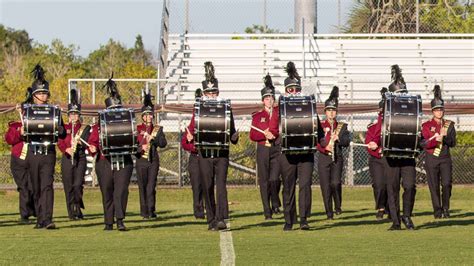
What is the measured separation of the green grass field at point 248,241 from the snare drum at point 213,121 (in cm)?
126

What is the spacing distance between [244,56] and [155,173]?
41.5ft

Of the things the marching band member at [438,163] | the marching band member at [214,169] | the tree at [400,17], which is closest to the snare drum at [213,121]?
the marching band member at [214,169]

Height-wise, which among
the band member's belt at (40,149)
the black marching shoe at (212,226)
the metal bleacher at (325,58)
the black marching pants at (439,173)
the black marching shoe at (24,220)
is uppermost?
the metal bleacher at (325,58)

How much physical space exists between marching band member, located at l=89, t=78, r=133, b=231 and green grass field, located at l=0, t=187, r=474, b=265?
1.00 ft

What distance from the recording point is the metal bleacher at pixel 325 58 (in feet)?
116

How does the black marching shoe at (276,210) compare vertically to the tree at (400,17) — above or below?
below

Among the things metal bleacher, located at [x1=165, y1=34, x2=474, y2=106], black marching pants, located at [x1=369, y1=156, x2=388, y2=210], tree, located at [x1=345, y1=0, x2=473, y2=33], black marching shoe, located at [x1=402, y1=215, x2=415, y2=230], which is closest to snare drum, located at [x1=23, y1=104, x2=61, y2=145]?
black marching pants, located at [x1=369, y1=156, x2=388, y2=210]

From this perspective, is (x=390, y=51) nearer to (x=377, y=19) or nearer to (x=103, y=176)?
(x=377, y=19)

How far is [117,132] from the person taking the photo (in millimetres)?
19250

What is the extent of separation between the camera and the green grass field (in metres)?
15.1

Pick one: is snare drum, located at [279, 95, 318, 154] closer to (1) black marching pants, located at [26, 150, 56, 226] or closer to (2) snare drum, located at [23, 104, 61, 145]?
(2) snare drum, located at [23, 104, 61, 145]

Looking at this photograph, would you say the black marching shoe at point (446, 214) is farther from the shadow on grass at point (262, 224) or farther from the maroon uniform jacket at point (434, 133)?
the shadow on grass at point (262, 224)

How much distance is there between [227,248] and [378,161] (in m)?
5.04

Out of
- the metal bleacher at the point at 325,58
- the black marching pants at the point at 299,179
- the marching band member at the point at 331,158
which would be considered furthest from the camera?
the metal bleacher at the point at 325,58
